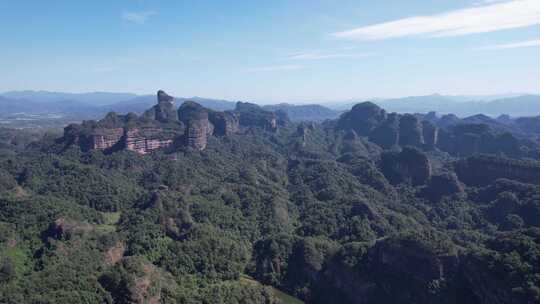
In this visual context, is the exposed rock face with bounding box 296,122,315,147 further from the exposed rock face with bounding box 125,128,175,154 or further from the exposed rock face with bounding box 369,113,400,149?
the exposed rock face with bounding box 125,128,175,154

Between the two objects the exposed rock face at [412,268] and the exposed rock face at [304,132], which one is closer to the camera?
the exposed rock face at [412,268]

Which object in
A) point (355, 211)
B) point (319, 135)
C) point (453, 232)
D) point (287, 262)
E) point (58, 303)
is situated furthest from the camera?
point (319, 135)

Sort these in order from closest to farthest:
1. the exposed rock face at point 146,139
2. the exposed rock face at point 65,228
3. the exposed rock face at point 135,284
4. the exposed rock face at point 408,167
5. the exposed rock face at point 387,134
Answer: the exposed rock face at point 135,284 < the exposed rock face at point 65,228 < the exposed rock face at point 408,167 < the exposed rock face at point 146,139 < the exposed rock face at point 387,134

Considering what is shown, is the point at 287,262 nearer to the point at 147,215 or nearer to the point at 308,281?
the point at 308,281

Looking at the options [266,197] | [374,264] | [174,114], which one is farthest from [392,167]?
[174,114]

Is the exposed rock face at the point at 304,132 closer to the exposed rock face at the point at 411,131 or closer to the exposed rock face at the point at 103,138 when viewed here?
the exposed rock face at the point at 411,131

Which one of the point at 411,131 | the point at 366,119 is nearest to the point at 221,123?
the point at 366,119

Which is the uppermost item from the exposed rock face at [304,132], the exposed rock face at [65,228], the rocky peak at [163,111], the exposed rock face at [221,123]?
the rocky peak at [163,111]

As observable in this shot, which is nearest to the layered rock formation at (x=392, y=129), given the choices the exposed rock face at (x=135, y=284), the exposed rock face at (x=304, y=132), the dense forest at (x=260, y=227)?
the exposed rock face at (x=304, y=132)
